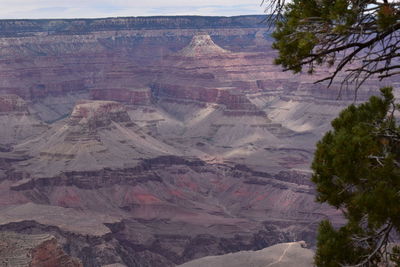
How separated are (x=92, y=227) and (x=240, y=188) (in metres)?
42.1

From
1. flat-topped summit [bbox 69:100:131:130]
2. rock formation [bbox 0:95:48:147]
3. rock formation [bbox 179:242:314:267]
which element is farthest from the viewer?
rock formation [bbox 0:95:48:147]

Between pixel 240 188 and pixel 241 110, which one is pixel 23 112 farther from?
pixel 240 188

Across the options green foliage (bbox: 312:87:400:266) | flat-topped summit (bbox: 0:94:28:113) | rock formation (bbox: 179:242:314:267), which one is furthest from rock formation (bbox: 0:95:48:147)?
green foliage (bbox: 312:87:400:266)

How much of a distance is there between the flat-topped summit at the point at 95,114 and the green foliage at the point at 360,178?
391ft

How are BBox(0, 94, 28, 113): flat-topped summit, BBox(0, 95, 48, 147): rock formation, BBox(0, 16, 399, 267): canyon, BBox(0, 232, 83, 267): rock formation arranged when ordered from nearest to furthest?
BBox(0, 232, 83, 267): rock formation, BBox(0, 16, 399, 267): canyon, BBox(0, 95, 48, 147): rock formation, BBox(0, 94, 28, 113): flat-topped summit

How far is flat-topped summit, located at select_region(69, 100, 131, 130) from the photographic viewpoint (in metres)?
136

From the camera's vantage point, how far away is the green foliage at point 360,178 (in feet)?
48.2

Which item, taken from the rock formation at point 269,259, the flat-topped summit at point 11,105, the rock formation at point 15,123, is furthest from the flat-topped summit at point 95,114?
the rock formation at point 269,259

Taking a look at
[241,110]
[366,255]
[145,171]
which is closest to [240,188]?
[145,171]

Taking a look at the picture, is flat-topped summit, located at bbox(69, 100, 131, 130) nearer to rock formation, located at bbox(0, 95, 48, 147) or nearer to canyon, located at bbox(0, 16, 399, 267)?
canyon, located at bbox(0, 16, 399, 267)

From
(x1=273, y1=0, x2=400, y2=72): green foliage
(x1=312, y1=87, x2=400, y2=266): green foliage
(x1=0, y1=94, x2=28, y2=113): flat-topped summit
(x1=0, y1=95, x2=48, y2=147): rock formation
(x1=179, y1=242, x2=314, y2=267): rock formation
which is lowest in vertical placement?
(x1=0, y1=95, x2=48, y2=147): rock formation

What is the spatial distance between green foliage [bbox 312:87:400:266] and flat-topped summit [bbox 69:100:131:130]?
391 ft

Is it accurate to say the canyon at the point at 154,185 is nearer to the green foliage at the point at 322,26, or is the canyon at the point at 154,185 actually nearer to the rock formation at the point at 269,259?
the rock formation at the point at 269,259

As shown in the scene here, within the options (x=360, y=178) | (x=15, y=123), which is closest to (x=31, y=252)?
(x=360, y=178)
